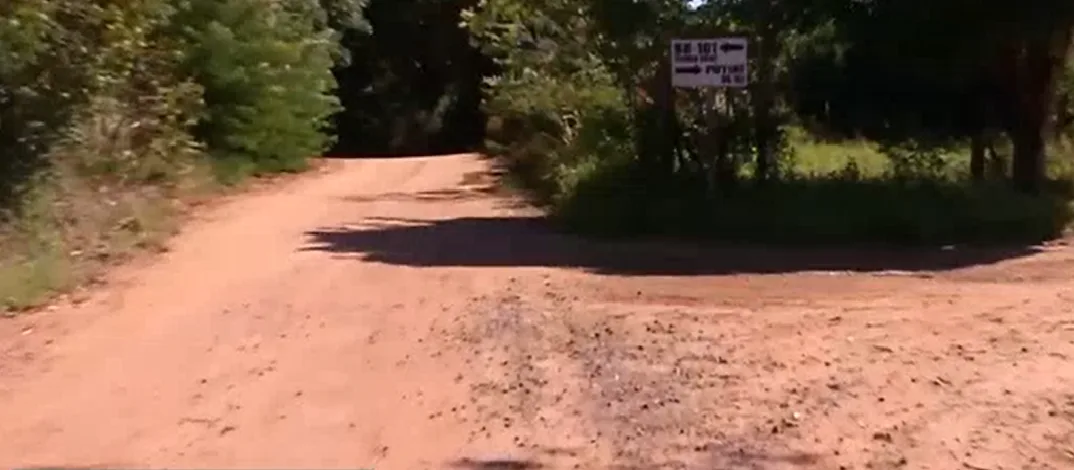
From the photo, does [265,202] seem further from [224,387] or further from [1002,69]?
[224,387]

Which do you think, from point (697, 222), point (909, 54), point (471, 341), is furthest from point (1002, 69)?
point (471, 341)

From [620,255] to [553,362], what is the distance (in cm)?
560

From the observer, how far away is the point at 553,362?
10.9 m

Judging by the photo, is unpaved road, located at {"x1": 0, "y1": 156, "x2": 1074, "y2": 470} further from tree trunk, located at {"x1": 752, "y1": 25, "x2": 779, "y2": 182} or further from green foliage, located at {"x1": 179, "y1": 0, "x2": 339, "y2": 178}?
green foliage, located at {"x1": 179, "y1": 0, "x2": 339, "y2": 178}

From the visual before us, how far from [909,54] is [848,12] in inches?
31.3

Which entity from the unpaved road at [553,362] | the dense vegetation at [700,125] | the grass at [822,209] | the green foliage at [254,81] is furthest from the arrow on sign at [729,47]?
the green foliage at [254,81]

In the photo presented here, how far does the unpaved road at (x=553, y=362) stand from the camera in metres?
8.79

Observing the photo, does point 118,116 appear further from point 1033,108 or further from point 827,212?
point 1033,108

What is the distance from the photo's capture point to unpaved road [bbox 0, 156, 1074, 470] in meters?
8.79

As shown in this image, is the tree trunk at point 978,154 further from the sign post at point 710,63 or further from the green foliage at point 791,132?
the sign post at point 710,63

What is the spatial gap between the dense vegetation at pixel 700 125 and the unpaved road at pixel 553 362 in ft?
3.19

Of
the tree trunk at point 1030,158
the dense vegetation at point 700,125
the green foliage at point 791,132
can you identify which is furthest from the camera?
the tree trunk at point 1030,158

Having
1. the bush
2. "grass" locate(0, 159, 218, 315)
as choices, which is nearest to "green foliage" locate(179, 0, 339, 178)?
"grass" locate(0, 159, 218, 315)

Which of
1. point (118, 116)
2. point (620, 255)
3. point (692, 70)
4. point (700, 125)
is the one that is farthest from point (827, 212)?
point (118, 116)
